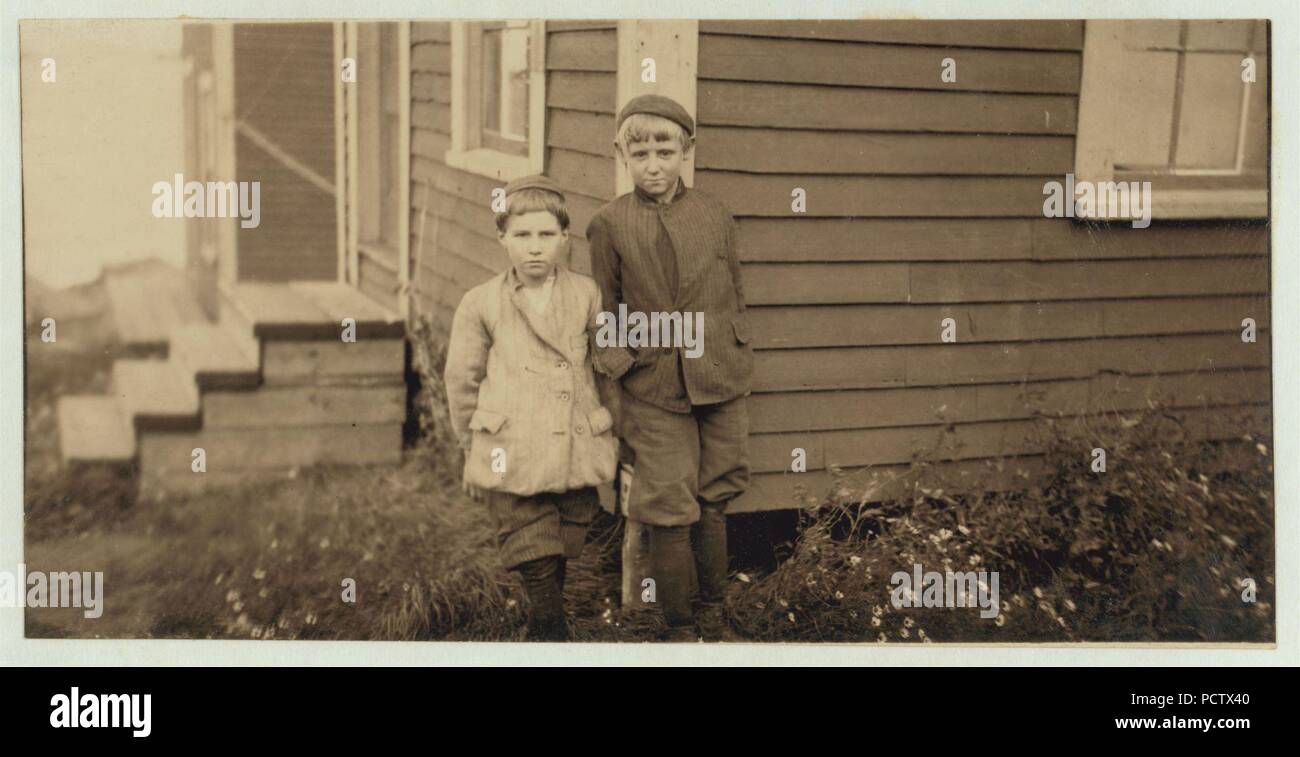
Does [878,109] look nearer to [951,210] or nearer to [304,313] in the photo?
[951,210]

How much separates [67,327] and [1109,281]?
4293 millimetres

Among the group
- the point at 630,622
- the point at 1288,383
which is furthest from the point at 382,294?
the point at 1288,383

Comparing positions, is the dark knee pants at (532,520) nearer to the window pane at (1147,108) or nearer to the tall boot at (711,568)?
the tall boot at (711,568)

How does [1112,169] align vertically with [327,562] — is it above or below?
above

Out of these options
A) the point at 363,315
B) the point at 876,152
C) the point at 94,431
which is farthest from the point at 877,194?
the point at 94,431

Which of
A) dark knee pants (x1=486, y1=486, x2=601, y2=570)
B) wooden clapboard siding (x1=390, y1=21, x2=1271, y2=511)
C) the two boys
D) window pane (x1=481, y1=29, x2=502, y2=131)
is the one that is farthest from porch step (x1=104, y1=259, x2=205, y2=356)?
dark knee pants (x1=486, y1=486, x2=601, y2=570)

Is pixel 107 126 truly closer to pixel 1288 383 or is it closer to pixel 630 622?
pixel 630 622

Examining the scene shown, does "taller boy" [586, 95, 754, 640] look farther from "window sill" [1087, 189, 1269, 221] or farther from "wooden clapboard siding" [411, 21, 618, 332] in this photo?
"window sill" [1087, 189, 1269, 221]

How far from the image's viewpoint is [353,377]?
546cm

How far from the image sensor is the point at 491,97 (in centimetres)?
562

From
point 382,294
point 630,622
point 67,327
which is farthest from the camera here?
point 382,294

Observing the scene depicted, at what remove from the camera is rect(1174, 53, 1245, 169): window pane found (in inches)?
191

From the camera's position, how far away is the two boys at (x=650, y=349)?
4.35m

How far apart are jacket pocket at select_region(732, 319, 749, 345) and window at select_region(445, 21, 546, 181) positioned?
1176mm
